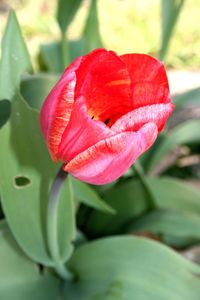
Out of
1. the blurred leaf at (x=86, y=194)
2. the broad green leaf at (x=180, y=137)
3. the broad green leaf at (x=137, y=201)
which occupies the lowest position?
the broad green leaf at (x=137, y=201)

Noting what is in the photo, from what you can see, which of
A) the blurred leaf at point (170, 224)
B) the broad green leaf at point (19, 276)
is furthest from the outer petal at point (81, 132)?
the blurred leaf at point (170, 224)

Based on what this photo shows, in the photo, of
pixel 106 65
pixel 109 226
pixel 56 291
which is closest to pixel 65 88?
pixel 106 65

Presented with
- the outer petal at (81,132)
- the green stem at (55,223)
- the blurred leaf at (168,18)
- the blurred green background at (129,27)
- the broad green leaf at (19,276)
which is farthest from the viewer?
the blurred green background at (129,27)

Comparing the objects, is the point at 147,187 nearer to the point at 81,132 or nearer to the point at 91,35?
the point at 91,35

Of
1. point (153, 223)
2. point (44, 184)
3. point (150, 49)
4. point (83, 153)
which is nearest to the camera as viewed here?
point (83, 153)

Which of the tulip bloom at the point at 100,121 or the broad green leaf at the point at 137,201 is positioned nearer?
the tulip bloom at the point at 100,121

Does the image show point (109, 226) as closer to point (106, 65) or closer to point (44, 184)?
point (44, 184)

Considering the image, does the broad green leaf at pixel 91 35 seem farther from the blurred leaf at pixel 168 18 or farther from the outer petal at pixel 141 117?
the outer petal at pixel 141 117

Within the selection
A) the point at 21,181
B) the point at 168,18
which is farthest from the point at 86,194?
the point at 168,18

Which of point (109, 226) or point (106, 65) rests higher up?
point (106, 65)
